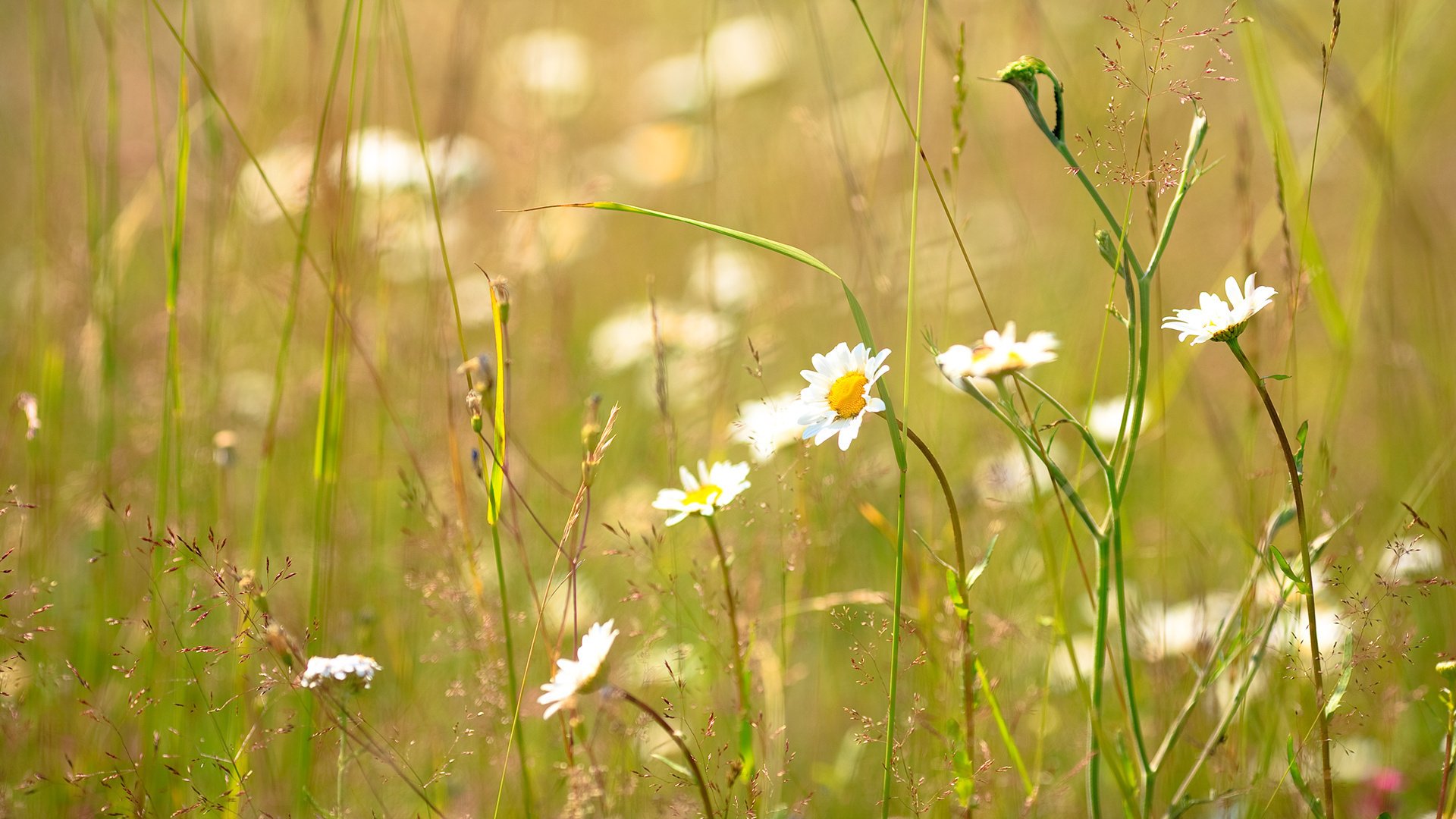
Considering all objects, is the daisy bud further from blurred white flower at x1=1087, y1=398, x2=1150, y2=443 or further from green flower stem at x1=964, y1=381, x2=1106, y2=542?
blurred white flower at x1=1087, y1=398, x2=1150, y2=443

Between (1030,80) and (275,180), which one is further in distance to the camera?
(275,180)

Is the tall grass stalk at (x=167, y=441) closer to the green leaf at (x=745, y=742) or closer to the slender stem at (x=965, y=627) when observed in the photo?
the green leaf at (x=745, y=742)

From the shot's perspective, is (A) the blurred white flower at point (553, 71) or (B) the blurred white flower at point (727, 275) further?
(A) the blurred white flower at point (553, 71)

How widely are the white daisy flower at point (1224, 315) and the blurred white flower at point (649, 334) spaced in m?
1.27

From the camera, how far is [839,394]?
3.51 ft

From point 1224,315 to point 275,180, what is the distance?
2.71 metres

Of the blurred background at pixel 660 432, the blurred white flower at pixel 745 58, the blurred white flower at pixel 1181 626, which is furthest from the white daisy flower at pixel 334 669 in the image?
the blurred white flower at pixel 745 58

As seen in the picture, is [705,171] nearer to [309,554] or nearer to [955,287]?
[955,287]

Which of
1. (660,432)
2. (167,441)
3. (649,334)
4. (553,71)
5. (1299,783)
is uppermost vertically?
(553,71)

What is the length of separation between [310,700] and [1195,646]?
1.23 m

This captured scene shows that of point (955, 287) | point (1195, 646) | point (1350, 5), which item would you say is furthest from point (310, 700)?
point (1350, 5)

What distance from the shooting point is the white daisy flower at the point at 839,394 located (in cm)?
102

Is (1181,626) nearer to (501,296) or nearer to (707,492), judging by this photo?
(707,492)

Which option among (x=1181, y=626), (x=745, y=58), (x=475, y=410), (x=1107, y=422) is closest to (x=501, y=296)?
(x=475, y=410)
